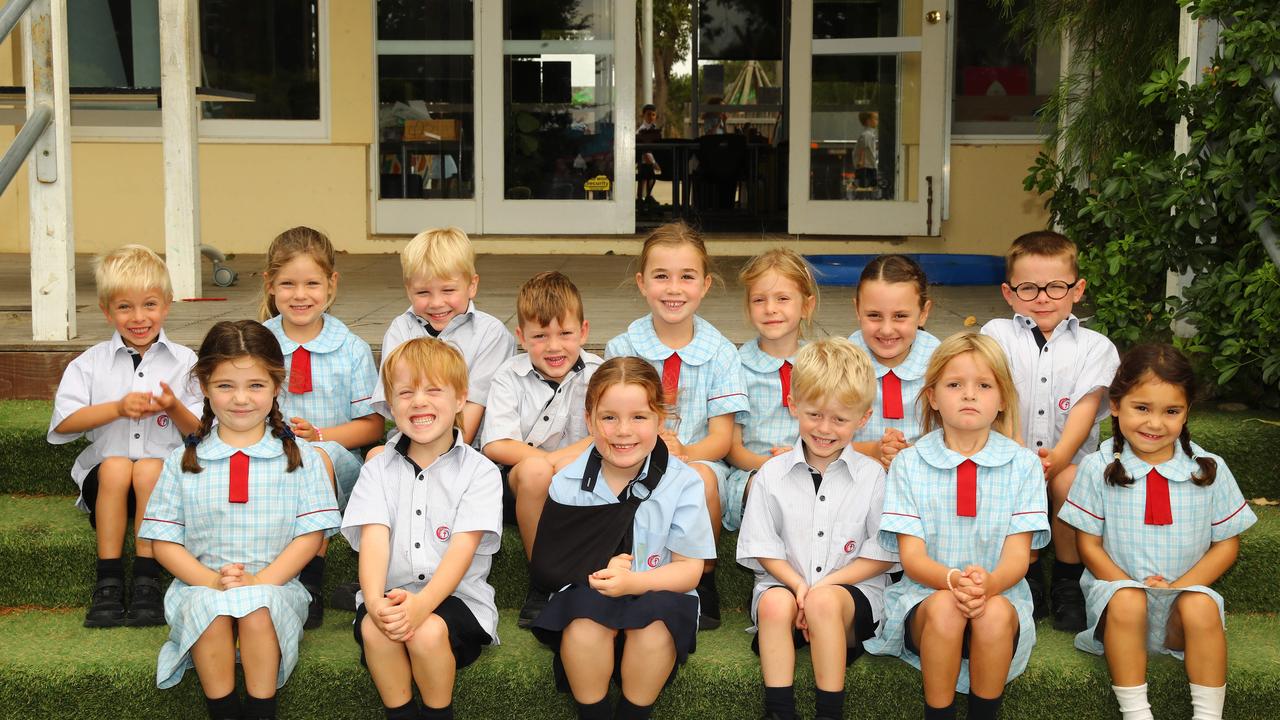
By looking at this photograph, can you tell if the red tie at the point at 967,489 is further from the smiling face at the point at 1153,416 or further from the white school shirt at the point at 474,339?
the white school shirt at the point at 474,339

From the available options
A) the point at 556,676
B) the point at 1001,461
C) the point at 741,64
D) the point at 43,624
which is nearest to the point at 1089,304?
the point at 1001,461

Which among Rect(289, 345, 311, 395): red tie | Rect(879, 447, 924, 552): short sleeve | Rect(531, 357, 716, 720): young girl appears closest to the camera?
Rect(531, 357, 716, 720): young girl

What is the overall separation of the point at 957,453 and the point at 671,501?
0.67 m

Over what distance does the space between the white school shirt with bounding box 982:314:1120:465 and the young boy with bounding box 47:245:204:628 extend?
2.15m

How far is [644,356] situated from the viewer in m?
3.42

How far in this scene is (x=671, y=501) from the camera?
2918 mm

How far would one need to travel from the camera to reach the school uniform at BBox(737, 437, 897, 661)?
2977 mm

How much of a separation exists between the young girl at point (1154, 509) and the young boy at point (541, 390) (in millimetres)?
1252

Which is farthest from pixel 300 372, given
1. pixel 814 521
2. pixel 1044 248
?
pixel 1044 248

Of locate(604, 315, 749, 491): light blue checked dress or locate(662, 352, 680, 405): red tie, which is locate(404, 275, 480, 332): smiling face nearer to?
locate(604, 315, 749, 491): light blue checked dress

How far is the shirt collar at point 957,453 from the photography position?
2.92 meters

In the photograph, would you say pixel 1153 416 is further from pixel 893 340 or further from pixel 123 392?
pixel 123 392

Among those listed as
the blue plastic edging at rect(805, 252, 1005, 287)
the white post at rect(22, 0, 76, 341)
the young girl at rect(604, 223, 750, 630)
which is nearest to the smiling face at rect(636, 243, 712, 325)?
the young girl at rect(604, 223, 750, 630)

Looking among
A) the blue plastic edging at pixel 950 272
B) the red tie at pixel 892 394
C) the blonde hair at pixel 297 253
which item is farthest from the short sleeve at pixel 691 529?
the blue plastic edging at pixel 950 272
